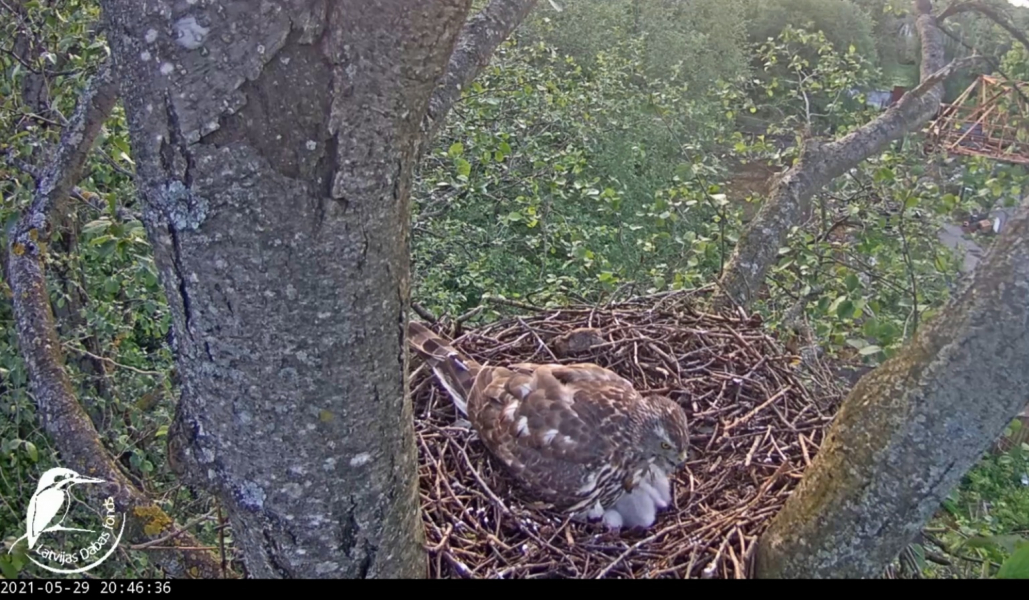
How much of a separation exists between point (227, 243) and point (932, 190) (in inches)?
128

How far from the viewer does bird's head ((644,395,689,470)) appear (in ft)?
8.63

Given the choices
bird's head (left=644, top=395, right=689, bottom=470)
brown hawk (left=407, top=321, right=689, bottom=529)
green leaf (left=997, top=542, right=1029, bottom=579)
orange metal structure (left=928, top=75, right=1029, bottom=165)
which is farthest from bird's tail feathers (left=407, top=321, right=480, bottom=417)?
orange metal structure (left=928, top=75, right=1029, bottom=165)

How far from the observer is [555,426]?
2719mm

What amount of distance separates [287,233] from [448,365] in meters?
1.90

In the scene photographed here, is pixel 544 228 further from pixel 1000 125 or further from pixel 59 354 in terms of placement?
pixel 59 354

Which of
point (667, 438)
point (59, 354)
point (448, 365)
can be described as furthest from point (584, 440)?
point (59, 354)

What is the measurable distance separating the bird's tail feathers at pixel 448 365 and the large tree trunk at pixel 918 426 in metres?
1.46

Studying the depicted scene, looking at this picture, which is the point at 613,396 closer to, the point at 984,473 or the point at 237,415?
the point at 237,415

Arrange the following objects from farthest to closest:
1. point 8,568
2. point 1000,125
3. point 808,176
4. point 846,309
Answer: point 1000,125 < point 808,176 < point 846,309 < point 8,568

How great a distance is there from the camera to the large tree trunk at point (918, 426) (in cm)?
135

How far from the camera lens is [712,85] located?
11.1m

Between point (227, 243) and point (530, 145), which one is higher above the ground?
point (227, 243)

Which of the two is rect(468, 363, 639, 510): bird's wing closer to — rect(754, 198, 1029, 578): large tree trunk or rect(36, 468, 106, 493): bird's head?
rect(754, 198, 1029, 578): large tree trunk
